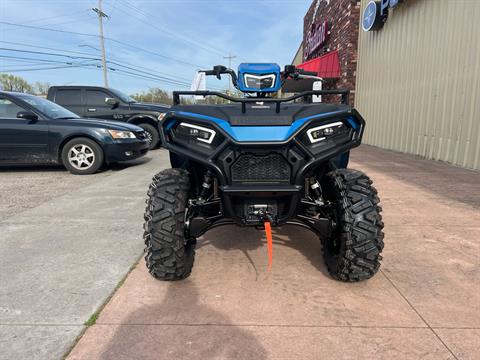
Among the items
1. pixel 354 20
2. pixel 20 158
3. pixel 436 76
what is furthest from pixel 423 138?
pixel 20 158

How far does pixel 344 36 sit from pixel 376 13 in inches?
134

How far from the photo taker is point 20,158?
22.1 feet

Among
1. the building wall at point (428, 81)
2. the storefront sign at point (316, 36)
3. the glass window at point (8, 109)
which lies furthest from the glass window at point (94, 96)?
the storefront sign at point (316, 36)

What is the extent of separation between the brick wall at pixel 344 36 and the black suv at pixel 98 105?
741 centimetres

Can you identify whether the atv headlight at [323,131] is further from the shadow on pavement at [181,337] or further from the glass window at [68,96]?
the glass window at [68,96]

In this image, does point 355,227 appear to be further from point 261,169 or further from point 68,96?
point 68,96

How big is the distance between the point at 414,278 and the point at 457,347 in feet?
2.65

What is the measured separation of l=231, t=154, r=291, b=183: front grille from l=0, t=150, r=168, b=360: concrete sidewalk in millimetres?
1186

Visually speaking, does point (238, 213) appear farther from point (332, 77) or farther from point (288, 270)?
point (332, 77)

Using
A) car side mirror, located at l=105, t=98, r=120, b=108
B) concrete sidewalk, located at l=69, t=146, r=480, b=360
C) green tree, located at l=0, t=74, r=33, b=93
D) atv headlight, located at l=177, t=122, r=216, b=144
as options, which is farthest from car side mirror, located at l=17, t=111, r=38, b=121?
green tree, located at l=0, t=74, r=33, b=93

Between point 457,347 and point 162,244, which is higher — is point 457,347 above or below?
below

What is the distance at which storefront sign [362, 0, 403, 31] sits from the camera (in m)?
10.8

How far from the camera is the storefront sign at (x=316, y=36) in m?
16.8

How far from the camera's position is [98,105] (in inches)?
405
